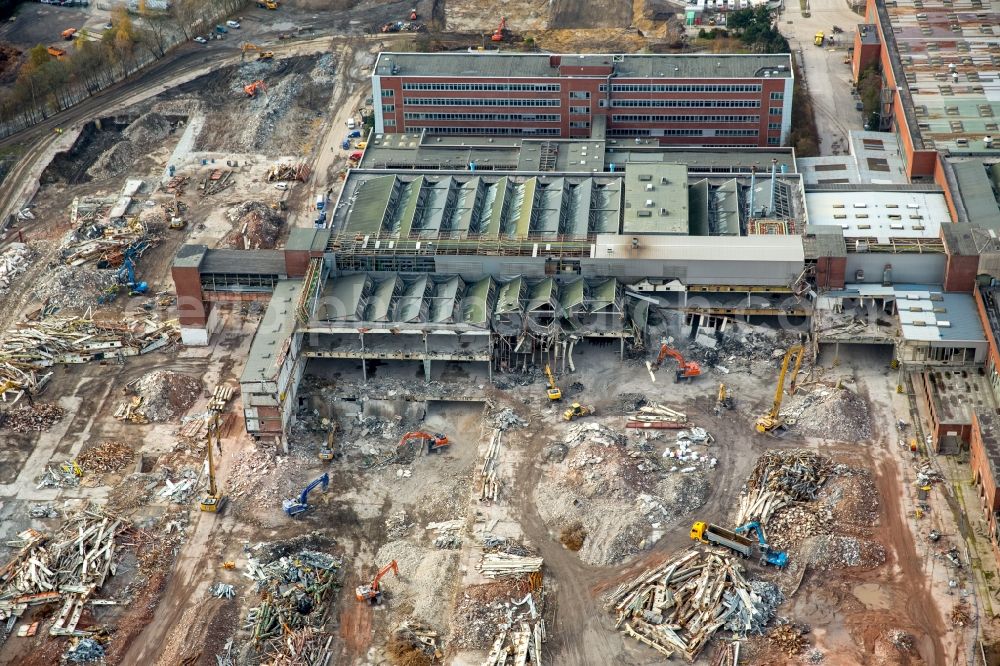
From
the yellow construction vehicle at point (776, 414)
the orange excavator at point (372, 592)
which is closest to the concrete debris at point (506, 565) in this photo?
the orange excavator at point (372, 592)

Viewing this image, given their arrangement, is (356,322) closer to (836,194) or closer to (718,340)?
(718,340)

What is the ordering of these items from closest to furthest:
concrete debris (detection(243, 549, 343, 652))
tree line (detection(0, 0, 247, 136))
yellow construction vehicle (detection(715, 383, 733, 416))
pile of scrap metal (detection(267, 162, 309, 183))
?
concrete debris (detection(243, 549, 343, 652)) < yellow construction vehicle (detection(715, 383, 733, 416)) < pile of scrap metal (detection(267, 162, 309, 183)) < tree line (detection(0, 0, 247, 136))

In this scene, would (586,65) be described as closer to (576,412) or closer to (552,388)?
(552,388)

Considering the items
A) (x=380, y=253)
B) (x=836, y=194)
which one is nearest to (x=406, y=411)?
(x=380, y=253)

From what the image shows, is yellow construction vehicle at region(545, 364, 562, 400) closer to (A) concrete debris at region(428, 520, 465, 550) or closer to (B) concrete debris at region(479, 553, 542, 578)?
(A) concrete debris at region(428, 520, 465, 550)

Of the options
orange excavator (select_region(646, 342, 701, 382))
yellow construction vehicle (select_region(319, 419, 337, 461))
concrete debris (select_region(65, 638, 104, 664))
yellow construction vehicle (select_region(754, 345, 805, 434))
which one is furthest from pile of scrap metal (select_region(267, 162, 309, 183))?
concrete debris (select_region(65, 638, 104, 664))

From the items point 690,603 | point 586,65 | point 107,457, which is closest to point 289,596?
point 107,457
